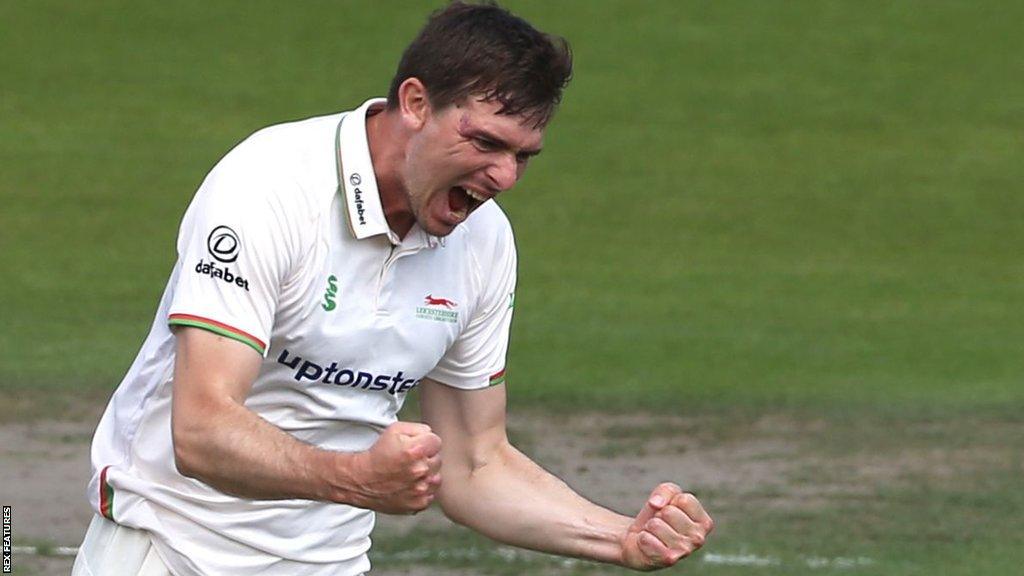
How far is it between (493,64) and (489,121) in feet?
0.44

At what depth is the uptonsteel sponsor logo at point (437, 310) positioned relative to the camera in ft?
16.1

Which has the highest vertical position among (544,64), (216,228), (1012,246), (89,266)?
(544,64)

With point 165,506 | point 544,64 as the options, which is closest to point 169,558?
point 165,506

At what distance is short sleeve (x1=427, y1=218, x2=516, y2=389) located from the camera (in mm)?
5141

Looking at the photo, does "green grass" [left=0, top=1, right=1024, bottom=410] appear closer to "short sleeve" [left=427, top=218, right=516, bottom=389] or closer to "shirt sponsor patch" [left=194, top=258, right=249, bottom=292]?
"short sleeve" [left=427, top=218, right=516, bottom=389]

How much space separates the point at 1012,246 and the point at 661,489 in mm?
11177

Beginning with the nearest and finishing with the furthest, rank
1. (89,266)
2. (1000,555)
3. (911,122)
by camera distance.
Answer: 1. (1000,555)
2. (89,266)
3. (911,122)

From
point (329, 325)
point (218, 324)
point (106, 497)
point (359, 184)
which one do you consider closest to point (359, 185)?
point (359, 184)

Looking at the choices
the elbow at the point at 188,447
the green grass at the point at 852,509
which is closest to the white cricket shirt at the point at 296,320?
the elbow at the point at 188,447

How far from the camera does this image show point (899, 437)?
10695 mm

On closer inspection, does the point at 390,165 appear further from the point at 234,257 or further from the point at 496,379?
the point at 496,379

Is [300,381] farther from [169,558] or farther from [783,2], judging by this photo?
[783,2]

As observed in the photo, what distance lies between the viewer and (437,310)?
4.95 meters

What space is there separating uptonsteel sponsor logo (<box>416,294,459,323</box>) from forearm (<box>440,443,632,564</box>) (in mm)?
507
